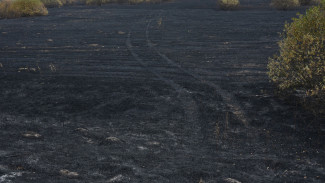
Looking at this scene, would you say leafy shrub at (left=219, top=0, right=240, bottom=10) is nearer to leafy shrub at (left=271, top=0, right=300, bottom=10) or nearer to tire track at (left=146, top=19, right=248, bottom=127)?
leafy shrub at (left=271, top=0, right=300, bottom=10)

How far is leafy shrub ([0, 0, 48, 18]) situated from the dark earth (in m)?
15.9

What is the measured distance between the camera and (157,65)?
44.9 feet

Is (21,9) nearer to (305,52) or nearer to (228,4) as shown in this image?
(228,4)

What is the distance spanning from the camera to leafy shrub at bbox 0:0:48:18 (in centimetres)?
3148

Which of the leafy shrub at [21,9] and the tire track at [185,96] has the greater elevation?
the leafy shrub at [21,9]

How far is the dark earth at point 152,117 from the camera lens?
613 centimetres

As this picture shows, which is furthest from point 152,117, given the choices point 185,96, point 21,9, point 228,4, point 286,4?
point 21,9

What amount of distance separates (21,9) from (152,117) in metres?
28.7

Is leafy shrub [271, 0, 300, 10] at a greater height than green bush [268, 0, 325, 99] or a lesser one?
greater

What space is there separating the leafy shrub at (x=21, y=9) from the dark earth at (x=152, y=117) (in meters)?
15.9

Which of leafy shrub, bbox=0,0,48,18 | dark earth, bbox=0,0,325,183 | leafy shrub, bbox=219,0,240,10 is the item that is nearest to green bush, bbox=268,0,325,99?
dark earth, bbox=0,0,325,183

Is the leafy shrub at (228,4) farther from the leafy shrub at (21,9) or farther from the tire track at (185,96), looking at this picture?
the tire track at (185,96)

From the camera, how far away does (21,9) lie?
31.7 meters

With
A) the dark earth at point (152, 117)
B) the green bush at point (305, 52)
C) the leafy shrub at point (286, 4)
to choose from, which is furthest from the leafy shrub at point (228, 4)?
the green bush at point (305, 52)
